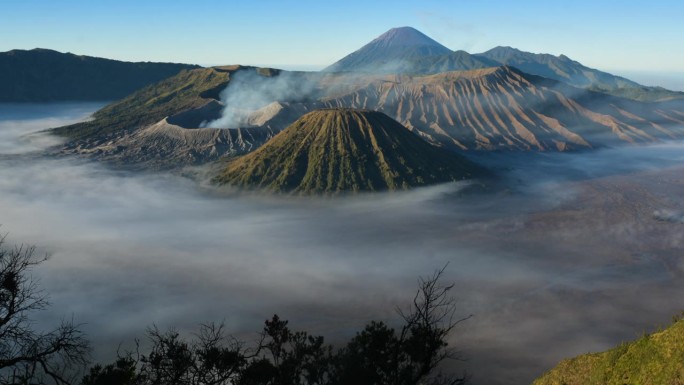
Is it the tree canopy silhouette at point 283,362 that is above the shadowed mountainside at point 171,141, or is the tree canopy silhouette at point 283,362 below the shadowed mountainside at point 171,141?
below

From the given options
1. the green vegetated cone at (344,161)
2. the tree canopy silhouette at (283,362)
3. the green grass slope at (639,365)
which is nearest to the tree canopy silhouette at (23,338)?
the tree canopy silhouette at (283,362)

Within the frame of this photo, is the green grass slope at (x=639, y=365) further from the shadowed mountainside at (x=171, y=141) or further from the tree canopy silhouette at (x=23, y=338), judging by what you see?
the shadowed mountainside at (x=171, y=141)

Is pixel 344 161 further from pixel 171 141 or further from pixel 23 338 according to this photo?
pixel 23 338

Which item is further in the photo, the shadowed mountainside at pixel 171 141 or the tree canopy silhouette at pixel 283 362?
the shadowed mountainside at pixel 171 141

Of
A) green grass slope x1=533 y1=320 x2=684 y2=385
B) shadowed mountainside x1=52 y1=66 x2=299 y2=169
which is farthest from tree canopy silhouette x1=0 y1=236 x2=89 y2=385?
shadowed mountainside x1=52 y1=66 x2=299 y2=169

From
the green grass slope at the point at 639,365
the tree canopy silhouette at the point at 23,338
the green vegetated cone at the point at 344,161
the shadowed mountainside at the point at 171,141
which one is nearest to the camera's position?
the tree canopy silhouette at the point at 23,338
